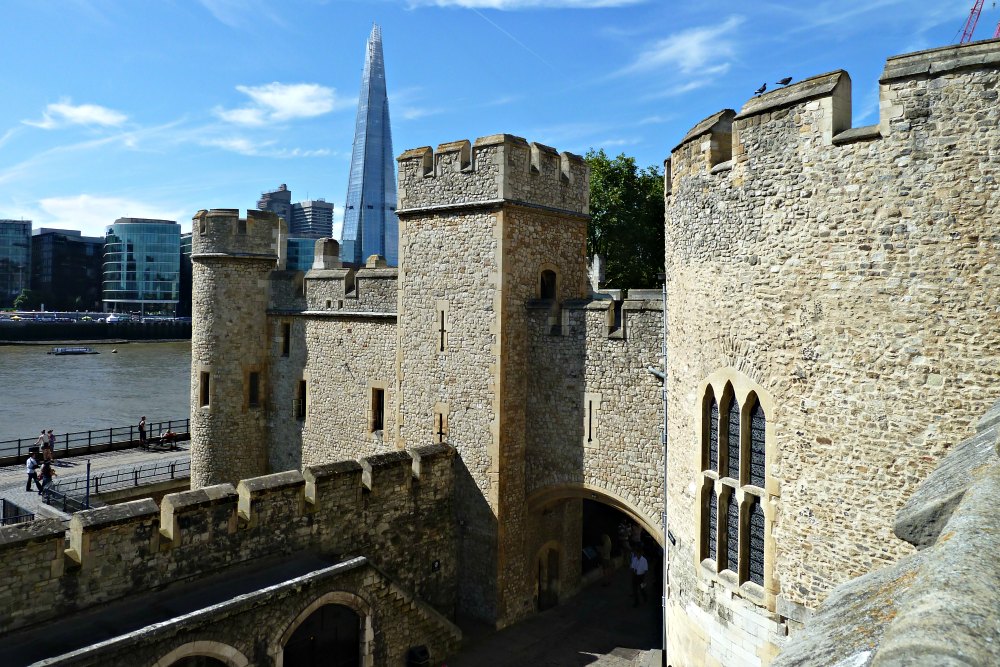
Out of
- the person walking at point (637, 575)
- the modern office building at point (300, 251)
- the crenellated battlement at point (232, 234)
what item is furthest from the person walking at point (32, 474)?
the modern office building at point (300, 251)

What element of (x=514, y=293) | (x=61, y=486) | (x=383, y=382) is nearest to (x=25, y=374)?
(x=61, y=486)

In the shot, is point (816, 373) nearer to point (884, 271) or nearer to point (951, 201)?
point (884, 271)

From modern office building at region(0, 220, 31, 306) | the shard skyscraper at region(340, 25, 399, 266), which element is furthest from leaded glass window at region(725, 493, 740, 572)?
the shard skyscraper at region(340, 25, 399, 266)

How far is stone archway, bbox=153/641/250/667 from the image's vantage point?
8.19 m

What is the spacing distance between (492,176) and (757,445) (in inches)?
281

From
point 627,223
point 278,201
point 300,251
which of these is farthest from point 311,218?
point 627,223

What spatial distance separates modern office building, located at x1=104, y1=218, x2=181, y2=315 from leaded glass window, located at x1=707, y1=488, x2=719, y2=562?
10582 cm

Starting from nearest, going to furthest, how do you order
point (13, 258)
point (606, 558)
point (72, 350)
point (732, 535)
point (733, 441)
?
point (733, 441)
point (732, 535)
point (606, 558)
point (72, 350)
point (13, 258)

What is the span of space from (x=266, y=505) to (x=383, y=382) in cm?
476

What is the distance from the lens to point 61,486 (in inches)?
609

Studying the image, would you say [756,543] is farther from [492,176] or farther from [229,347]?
[229,347]

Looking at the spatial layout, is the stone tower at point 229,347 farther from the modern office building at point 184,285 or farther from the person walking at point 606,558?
the modern office building at point 184,285

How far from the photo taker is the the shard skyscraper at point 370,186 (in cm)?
16438

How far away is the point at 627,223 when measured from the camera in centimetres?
2362
